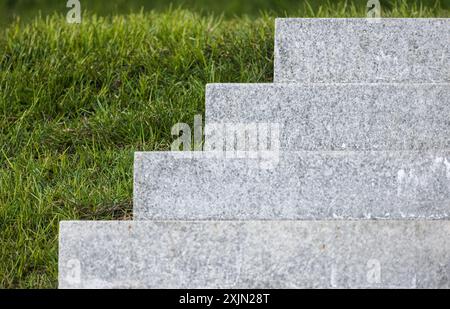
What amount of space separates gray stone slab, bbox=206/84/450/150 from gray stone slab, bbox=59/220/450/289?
1.91 feet

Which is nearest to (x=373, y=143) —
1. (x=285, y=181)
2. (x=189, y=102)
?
(x=285, y=181)

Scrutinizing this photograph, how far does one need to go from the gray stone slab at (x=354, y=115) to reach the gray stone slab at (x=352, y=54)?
1.11 ft

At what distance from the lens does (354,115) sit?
15.2ft

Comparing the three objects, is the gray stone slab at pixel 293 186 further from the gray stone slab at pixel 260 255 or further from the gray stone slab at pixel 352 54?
Result: the gray stone slab at pixel 352 54

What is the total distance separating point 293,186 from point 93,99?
1.77 m

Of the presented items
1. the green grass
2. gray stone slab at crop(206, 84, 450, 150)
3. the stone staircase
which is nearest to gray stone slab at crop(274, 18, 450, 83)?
the stone staircase

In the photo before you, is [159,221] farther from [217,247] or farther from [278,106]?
[278,106]

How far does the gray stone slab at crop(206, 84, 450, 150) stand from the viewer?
182 inches

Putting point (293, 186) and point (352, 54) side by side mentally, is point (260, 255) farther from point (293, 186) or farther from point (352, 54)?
point (352, 54)

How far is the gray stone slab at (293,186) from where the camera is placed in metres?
4.31

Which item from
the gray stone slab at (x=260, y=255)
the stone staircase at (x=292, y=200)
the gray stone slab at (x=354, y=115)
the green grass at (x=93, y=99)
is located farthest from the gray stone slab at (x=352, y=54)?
the gray stone slab at (x=260, y=255)

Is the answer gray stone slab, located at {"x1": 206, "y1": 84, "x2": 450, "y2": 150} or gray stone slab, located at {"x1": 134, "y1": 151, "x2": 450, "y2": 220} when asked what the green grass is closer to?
gray stone slab, located at {"x1": 134, "y1": 151, "x2": 450, "y2": 220}

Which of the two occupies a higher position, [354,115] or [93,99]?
[93,99]

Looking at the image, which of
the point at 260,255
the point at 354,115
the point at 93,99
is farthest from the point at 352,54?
the point at 93,99
